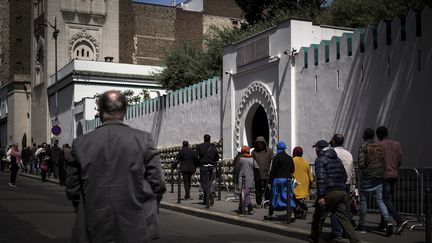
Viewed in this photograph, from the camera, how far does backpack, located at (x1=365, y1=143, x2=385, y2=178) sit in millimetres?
11203

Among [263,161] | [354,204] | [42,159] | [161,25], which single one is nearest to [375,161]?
[354,204]

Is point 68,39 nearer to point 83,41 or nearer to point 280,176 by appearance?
point 83,41

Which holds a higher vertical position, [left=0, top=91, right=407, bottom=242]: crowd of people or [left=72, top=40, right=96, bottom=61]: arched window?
[left=72, top=40, right=96, bottom=61]: arched window

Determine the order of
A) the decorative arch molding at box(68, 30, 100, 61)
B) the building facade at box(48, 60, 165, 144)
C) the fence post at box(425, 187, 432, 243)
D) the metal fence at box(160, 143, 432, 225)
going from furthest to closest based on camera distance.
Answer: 1. the decorative arch molding at box(68, 30, 100, 61)
2. the building facade at box(48, 60, 165, 144)
3. the metal fence at box(160, 143, 432, 225)
4. the fence post at box(425, 187, 432, 243)

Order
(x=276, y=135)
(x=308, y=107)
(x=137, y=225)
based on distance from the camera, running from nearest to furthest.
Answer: (x=137, y=225) → (x=308, y=107) → (x=276, y=135)

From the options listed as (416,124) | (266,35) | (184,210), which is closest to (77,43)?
(266,35)

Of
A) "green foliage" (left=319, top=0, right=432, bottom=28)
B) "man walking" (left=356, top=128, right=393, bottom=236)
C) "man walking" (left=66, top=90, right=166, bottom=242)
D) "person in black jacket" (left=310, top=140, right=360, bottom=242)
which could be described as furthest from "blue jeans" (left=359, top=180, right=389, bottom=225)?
"green foliage" (left=319, top=0, right=432, bottom=28)

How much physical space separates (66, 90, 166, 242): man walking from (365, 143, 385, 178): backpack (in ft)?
23.2

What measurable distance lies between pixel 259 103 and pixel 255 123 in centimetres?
120

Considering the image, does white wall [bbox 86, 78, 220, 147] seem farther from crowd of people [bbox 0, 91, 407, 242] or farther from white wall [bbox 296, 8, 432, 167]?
white wall [bbox 296, 8, 432, 167]

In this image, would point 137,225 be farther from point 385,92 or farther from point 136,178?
point 385,92

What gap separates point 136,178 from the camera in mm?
4754

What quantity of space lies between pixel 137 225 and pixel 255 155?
463 inches

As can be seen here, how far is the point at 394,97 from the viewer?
15312 mm
